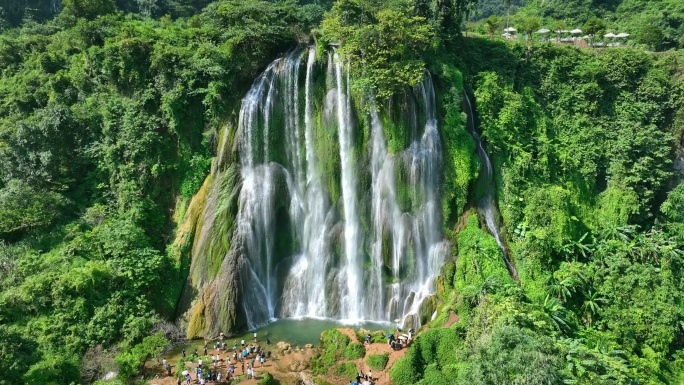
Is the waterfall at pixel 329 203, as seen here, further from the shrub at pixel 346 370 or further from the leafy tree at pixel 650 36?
the leafy tree at pixel 650 36

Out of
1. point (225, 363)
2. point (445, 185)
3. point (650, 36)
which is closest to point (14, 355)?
point (225, 363)

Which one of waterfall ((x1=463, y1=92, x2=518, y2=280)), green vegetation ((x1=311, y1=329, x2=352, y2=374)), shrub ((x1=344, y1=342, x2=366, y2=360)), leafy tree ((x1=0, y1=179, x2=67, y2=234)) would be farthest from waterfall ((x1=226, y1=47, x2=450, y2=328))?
leafy tree ((x1=0, y1=179, x2=67, y2=234))

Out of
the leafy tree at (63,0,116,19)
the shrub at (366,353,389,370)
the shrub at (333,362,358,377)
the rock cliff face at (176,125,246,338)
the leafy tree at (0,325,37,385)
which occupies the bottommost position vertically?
the shrub at (333,362,358,377)

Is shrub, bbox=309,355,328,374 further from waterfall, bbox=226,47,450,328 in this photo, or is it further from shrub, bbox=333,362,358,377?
waterfall, bbox=226,47,450,328

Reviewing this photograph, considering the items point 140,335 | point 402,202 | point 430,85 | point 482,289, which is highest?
point 430,85

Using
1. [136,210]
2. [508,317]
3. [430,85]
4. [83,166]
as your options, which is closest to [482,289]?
[508,317]

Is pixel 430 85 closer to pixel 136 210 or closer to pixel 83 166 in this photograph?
pixel 136 210

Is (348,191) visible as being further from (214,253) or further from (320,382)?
(320,382)
